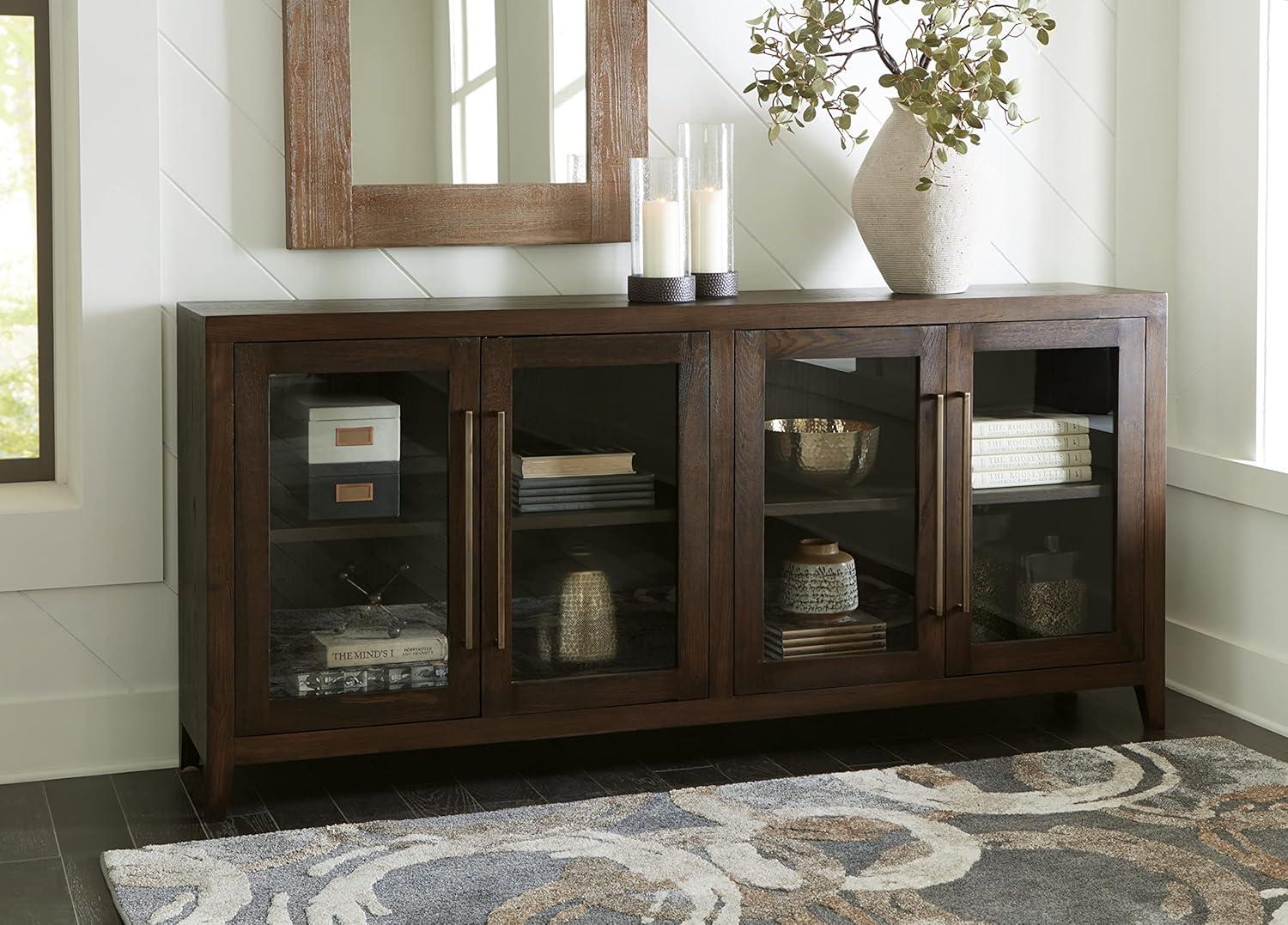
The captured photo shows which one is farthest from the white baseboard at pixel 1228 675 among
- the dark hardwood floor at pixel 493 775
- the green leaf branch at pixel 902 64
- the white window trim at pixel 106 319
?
the white window trim at pixel 106 319

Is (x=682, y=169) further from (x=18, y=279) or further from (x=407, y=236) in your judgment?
(x=18, y=279)

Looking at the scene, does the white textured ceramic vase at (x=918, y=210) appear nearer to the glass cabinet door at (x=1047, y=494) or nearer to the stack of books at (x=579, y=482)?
the glass cabinet door at (x=1047, y=494)

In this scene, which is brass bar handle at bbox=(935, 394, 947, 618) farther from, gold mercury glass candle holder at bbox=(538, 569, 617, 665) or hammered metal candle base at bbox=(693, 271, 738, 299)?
gold mercury glass candle holder at bbox=(538, 569, 617, 665)

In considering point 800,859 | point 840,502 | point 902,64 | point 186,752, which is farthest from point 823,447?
point 186,752

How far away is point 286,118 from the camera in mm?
2869

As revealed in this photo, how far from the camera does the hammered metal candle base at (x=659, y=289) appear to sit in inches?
110

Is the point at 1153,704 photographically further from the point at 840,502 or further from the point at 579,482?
the point at 579,482

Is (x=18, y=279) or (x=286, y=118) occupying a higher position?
(x=286, y=118)

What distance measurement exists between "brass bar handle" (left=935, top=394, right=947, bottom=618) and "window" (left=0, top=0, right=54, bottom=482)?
1658mm

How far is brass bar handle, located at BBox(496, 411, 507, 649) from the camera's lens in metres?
2.66

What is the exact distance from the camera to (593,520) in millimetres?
2746

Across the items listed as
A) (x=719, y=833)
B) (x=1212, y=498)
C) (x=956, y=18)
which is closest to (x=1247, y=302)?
(x=1212, y=498)

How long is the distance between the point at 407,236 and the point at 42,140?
27.3 inches

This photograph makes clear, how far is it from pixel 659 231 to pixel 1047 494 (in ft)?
2.94
